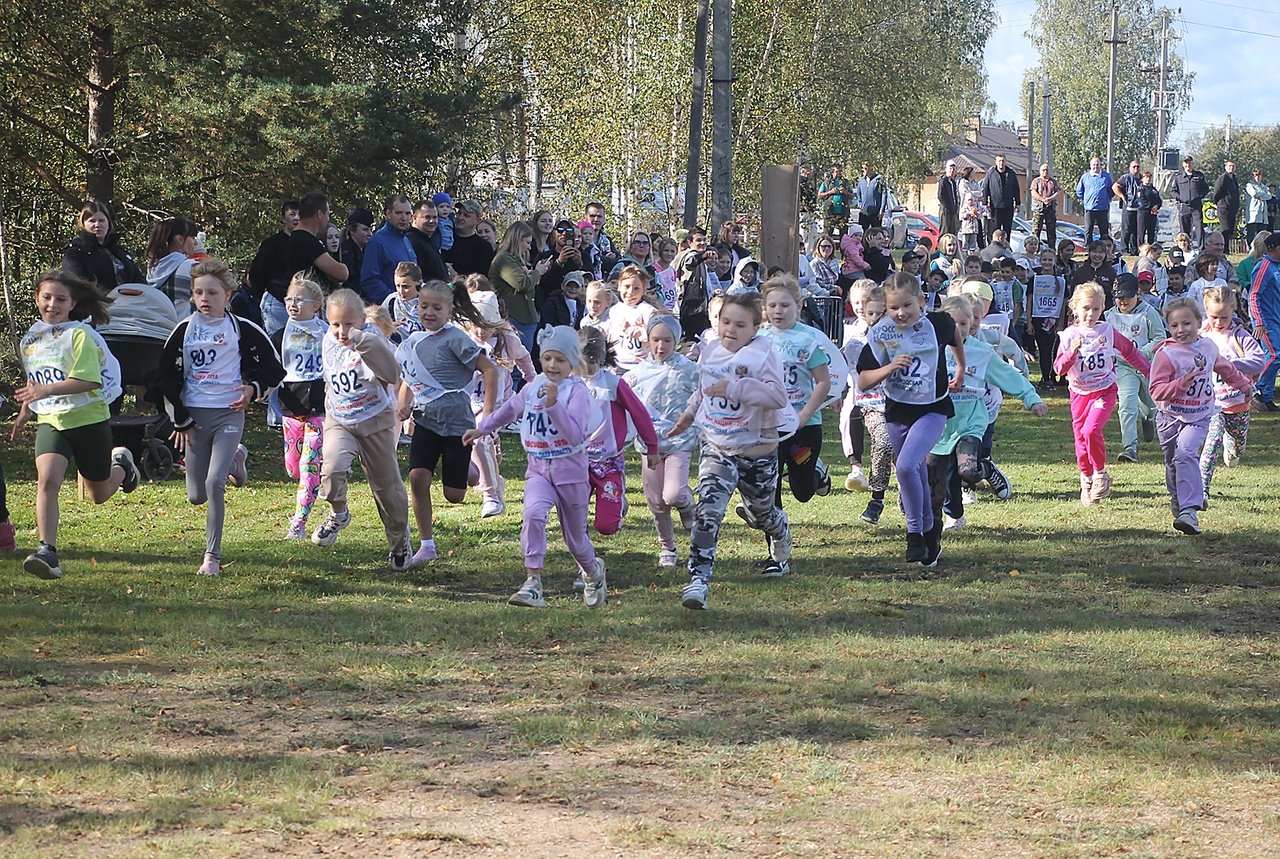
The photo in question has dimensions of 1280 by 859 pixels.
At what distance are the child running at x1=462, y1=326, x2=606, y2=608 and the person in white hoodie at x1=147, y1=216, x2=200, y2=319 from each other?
5.39 metres

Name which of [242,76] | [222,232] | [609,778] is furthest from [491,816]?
[222,232]

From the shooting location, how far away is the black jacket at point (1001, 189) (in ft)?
107

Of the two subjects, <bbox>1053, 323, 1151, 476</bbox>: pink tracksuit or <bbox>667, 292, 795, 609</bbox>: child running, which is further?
<bbox>1053, 323, 1151, 476</bbox>: pink tracksuit

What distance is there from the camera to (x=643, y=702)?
22.2 feet

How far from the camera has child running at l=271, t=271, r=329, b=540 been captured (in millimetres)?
10312

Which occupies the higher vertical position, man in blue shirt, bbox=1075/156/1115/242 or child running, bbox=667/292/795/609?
man in blue shirt, bbox=1075/156/1115/242

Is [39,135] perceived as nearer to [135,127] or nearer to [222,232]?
[135,127]

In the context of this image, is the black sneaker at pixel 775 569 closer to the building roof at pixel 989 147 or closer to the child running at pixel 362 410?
the child running at pixel 362 410

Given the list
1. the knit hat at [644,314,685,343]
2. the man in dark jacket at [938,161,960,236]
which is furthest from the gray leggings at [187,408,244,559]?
the man in dark jacket at [938,161,960,236]

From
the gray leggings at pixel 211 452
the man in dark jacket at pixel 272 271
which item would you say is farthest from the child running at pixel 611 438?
the man in dark jacket at pixel 272 271

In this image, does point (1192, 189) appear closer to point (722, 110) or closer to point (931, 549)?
point (722, 110)

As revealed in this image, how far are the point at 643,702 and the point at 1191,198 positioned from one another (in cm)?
3208

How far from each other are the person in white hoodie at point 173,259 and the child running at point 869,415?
5365 millimetres

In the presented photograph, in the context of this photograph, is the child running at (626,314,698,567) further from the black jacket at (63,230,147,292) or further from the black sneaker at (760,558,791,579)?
the black jacket at (63,230,147,292)
